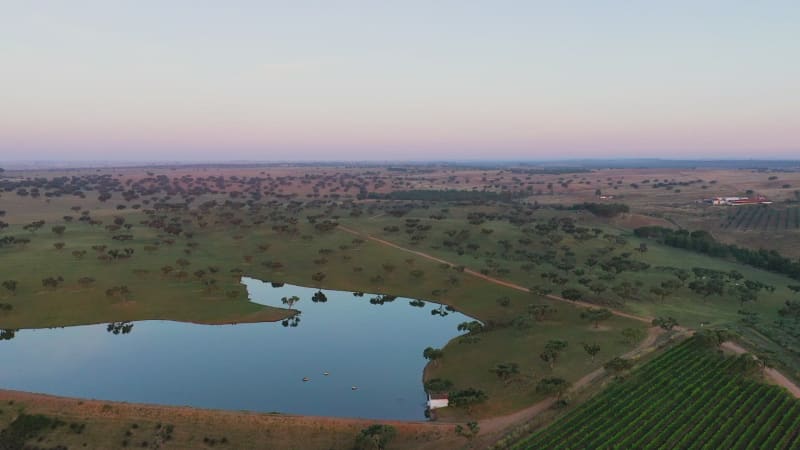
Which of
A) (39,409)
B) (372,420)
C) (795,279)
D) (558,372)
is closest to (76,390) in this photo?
(39,409)

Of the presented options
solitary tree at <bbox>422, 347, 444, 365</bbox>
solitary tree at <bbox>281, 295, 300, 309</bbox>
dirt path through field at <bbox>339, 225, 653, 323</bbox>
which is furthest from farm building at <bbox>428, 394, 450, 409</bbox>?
solitary tree at <bbox>281, 295, 300, 309</bbox>

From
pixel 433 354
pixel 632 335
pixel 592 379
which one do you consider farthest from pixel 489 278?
pixel 592 379

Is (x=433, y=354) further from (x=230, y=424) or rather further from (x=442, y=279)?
(x=442, y=279)

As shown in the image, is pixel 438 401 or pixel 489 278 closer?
pixel 438 401

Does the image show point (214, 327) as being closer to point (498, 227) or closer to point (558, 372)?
point (558, 372)

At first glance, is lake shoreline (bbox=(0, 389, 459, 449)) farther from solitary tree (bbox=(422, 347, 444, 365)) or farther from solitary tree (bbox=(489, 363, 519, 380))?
solitary tree (bbox=(422, 347, 444, 365))
